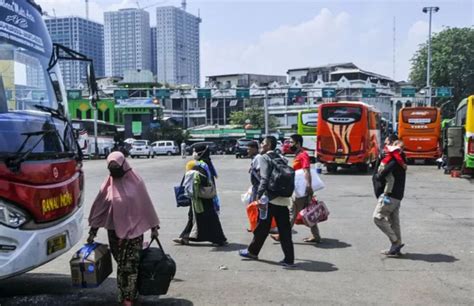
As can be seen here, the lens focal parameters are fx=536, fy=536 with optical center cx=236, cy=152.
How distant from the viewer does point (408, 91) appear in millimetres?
47375

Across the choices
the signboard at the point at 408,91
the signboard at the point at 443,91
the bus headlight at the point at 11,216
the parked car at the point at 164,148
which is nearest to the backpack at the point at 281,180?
the bus headlight at the point at 11,216

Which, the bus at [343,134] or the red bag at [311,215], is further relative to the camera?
the bus at [343,134]

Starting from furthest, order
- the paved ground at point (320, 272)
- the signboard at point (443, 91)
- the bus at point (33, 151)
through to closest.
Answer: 1. the signboard at point (443, 91)
2. the paved ground at point (320, 272)
3. the bus at point (33, 151)

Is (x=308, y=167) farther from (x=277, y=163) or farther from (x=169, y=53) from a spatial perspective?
(x=169, y=53)

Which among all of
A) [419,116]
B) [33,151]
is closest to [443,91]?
[419,116]

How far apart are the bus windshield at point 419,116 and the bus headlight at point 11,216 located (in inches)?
1102

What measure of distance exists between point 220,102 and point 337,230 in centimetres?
8217

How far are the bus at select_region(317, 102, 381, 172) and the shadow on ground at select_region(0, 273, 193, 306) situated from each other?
60.9ft

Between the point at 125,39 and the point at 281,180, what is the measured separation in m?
55.8

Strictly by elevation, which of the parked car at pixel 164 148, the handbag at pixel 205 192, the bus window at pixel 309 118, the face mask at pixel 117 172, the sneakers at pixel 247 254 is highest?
the bus window at pixel 309 118

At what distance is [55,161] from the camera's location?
505 centimetres

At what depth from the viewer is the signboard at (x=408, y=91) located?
47.3 metres

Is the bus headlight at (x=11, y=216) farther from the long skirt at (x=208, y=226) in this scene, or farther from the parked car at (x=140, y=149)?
the parked car at (x=140, y=149)

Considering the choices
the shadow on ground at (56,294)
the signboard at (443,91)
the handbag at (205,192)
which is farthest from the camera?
the signboard at (443,91)
